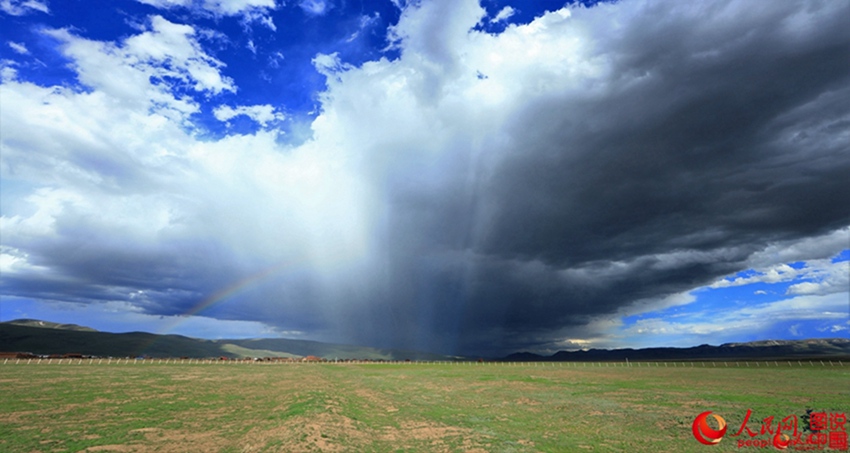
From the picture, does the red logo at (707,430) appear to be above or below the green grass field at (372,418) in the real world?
above

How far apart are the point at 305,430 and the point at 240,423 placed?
7527 mm

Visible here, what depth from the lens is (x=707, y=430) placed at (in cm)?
2653

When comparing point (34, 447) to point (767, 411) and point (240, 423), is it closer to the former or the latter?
point (240, 423)

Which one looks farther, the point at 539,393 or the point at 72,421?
the point at 539,393

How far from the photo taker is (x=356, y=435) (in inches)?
998

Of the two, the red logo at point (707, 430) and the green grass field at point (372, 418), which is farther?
the red logo at point (707, 430)

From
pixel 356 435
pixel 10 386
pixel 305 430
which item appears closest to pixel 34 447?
pixel 305 430

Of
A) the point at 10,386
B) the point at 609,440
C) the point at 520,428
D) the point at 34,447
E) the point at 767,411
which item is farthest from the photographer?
the point at 10,386

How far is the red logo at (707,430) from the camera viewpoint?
24163mm

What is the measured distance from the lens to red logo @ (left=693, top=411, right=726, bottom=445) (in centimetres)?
2416

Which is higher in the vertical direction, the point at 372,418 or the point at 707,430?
the point at 707,430

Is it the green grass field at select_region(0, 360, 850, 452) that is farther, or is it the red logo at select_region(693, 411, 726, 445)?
the red logo at select_region(693, 411, 726, 445)

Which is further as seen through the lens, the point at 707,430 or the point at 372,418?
the point at 372,418

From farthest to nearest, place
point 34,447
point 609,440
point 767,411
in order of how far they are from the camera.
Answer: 1. point 767,411
2. point 609,440
3. point 34,447
